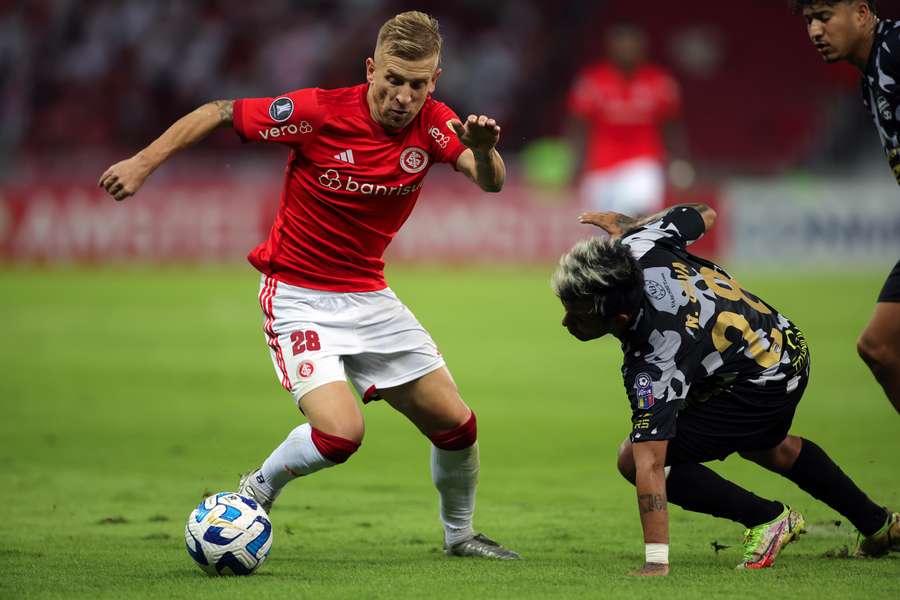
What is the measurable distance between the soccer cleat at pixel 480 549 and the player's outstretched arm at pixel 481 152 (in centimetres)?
149

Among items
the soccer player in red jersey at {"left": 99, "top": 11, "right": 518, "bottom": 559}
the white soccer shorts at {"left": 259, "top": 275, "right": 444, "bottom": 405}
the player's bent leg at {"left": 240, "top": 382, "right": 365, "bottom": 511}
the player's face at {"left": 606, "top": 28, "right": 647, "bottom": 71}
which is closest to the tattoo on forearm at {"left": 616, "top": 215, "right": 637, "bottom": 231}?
the soccer player in red jersey at {"left": 99, "top": 11, "right": 518, "bottom": 559}

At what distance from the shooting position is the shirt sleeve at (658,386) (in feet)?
16.4

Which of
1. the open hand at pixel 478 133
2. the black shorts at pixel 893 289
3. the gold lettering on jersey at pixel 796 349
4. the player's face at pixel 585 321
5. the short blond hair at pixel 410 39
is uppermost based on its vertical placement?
the short blond hair at pixel 410 39

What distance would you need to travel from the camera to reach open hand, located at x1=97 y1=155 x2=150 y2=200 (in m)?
5.46

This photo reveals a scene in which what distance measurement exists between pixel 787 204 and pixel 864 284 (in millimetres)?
2079

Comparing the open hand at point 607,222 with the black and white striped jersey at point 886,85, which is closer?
the black and white striped jersey at point 886,85

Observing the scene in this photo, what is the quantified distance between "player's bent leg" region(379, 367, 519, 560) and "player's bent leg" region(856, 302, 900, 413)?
1.69 m

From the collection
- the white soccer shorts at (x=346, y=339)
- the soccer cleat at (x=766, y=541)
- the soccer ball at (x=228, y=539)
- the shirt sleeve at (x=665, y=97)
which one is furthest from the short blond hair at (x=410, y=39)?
the shirt sleeve at (x=665, y=97)

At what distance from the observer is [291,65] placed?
73.9 feet

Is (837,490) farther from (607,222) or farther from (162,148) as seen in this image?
(162,148)

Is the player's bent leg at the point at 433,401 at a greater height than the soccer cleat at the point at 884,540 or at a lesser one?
greater

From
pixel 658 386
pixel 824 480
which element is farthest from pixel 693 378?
pixel 824 480

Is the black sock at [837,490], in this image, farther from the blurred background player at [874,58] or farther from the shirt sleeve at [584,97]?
the shirt sleeve at [584,97]

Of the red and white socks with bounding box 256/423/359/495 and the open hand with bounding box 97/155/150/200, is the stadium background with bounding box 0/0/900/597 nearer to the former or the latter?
the red and white socks with bounding box 256/423/359/495
